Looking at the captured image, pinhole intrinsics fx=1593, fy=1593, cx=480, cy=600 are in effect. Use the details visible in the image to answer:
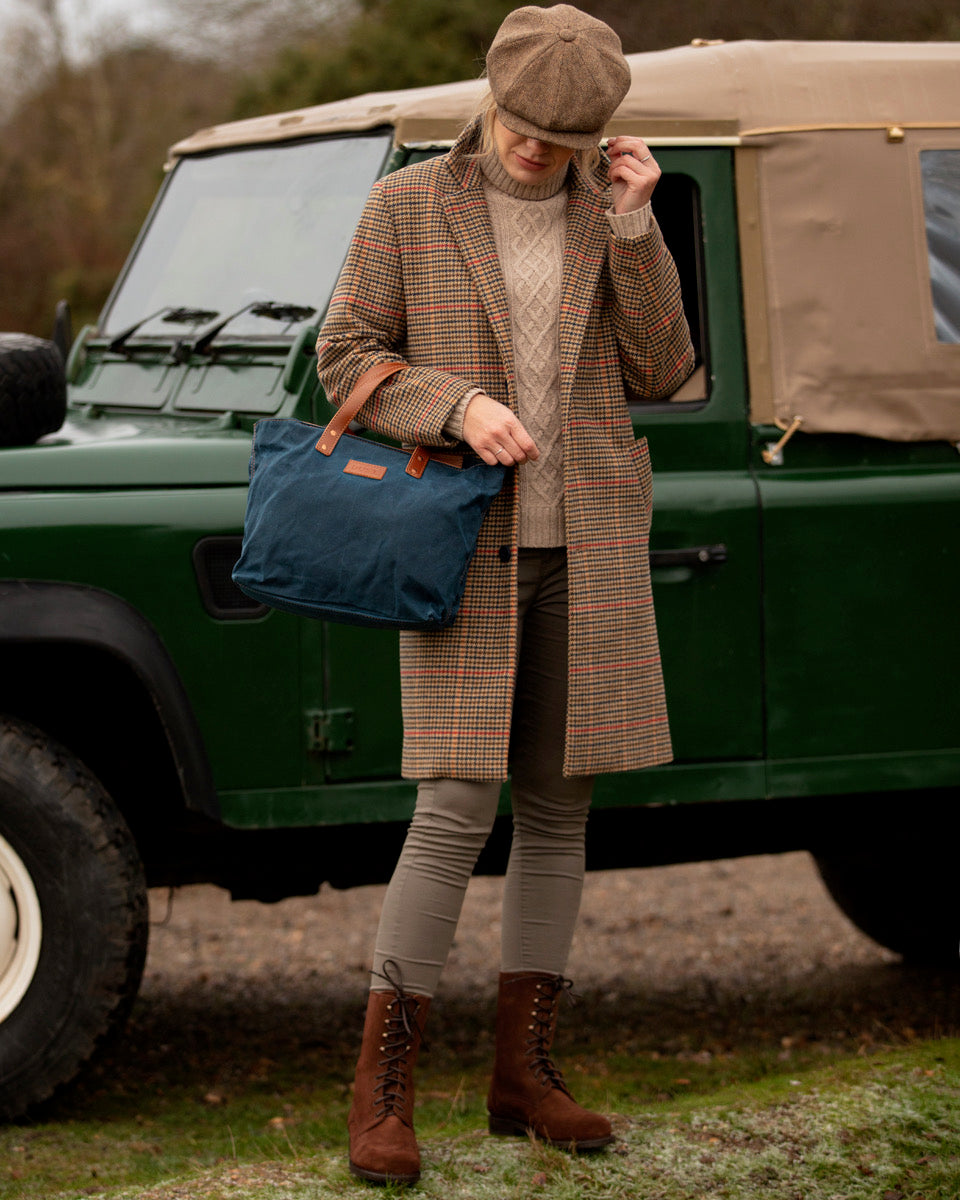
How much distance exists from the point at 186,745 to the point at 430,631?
782 mm

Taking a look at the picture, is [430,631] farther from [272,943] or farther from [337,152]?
[272,943]

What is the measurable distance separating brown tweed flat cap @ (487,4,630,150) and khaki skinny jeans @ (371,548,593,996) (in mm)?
705

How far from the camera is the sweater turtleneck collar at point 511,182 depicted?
2734 mm

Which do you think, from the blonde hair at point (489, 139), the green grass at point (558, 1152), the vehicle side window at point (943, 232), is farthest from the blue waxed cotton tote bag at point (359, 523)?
the vehicle side window at point (943, 232)

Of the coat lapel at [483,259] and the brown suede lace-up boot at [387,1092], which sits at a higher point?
the coat lapel at [483,259]

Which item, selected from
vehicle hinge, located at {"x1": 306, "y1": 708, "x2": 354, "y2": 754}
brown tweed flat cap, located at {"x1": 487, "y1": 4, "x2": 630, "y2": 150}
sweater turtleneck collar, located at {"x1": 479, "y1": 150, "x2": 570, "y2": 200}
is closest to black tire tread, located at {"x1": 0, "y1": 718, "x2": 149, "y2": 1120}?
vehicle hinge, located at {"x1": 306, "y1": 708, "x2": 354, "y2": 754}

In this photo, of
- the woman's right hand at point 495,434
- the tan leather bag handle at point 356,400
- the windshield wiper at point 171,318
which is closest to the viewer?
the woman's right hand at point 495,434

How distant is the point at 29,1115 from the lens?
330 cm

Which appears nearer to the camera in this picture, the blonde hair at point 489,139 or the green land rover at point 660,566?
the blonde hair at point 489,139


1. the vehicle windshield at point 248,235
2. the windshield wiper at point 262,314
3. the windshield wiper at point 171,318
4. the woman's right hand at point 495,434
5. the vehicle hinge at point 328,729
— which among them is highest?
the vehicle windshield at point 248,235

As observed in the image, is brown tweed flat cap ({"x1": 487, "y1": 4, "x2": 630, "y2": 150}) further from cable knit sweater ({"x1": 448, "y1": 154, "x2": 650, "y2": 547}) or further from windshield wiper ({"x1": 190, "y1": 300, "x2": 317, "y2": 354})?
windshield wiper ({"x1": 190, "y1": 300, "x2": 317, "y2": 354})

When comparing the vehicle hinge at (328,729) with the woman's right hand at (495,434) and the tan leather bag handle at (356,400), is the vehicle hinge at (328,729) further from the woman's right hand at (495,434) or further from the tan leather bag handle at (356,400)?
the woman's right hand at (495,434)

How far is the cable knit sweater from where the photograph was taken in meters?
2.71

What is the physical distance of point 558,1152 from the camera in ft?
9.07
